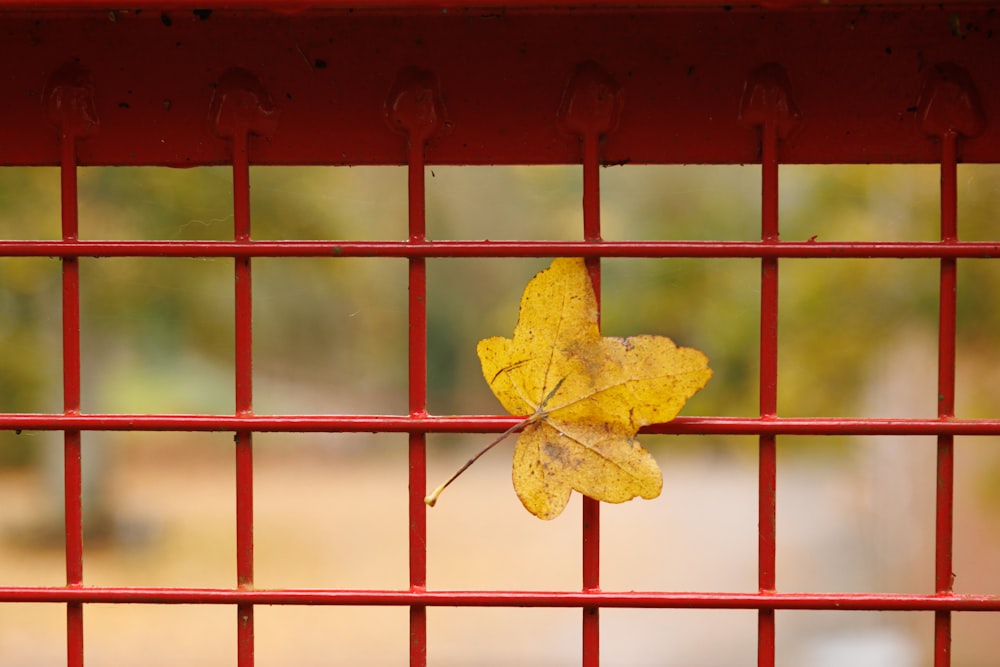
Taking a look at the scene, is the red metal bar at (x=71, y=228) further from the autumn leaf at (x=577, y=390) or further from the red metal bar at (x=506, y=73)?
the autumn leaf at (x=577, y=390)

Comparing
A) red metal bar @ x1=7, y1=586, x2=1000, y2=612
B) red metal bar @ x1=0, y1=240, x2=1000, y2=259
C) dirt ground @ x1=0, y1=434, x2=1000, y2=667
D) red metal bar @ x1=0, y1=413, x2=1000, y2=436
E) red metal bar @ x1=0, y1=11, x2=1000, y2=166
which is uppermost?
red metal bar @ x1=0, y1=11, x2=1000, y2=166

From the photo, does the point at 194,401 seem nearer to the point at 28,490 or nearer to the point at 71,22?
the point at 28,490

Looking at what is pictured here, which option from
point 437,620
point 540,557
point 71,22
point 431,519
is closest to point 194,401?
A: point 437,620

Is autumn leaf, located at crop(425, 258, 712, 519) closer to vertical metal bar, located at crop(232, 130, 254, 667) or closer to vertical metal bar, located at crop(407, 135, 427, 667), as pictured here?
vertical metal bar, located at crop(407, 135, 427, 667)

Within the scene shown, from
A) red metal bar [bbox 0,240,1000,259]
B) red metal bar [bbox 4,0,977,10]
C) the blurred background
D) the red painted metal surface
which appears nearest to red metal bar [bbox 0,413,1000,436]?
the red painted metal surface

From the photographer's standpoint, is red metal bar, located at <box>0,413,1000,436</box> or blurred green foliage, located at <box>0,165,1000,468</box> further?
blurred green foliage, located at <box>0,165,1000,468</box>

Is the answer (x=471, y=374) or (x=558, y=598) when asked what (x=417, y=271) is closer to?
(x=558, y=598)
